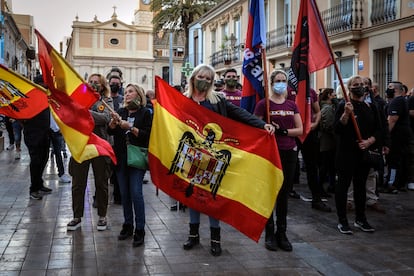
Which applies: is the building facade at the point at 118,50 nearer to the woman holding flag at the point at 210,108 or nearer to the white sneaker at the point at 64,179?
the white sneaker at the point at 64,179

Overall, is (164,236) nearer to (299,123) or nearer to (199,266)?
(199,266)

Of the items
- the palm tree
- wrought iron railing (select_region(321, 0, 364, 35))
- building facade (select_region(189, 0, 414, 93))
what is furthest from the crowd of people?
the palm tree

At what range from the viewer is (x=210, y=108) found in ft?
18.5

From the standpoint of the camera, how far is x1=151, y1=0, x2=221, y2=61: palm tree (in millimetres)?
38375

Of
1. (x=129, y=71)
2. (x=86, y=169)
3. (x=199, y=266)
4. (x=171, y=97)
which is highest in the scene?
(x=129, y=71)

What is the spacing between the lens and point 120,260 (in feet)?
17.3

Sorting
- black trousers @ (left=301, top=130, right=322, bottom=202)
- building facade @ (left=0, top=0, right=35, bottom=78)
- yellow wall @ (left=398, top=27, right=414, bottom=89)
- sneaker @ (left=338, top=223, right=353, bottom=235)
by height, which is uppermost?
building facade @ (left=0, top=0, right=35, bottom=78)

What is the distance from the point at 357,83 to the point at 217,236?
270 cm

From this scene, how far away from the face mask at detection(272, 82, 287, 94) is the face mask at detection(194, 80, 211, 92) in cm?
81

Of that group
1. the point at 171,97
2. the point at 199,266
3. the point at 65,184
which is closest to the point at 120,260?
the point at 199,266

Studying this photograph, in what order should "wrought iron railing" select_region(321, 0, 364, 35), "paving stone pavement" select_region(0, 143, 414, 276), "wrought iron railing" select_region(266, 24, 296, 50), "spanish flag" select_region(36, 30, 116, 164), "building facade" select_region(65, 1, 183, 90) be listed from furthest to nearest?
"building facade" select_region(65, 1, 183, 90), "wrought iron railing" select_region(266, 24, 296, 50), "wrought iron railing" select_region(321, 0, 364, 35), "spanish flag" select_region(36, 30, 116, 164), "paving stone pavement" select_region(0, 143, 414, 276)

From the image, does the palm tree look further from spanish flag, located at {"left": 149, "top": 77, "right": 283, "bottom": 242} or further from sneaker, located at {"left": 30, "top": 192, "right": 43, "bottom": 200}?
spanish flag, located at {"left": 149, "top": 77, "right": 283, "bottom": 242}

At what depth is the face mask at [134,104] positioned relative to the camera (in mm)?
5883

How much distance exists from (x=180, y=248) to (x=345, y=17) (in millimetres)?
14368
